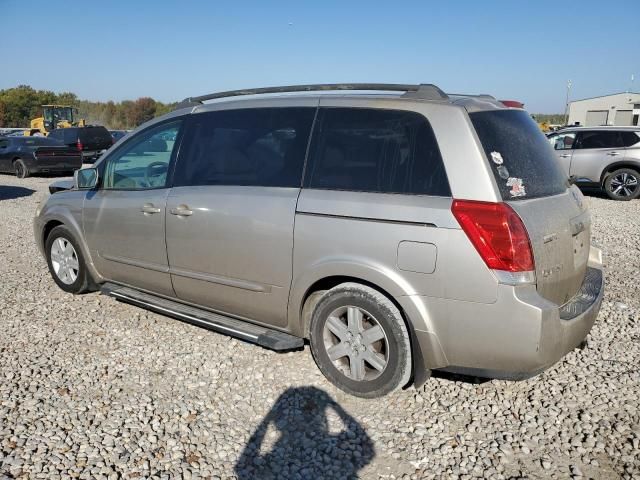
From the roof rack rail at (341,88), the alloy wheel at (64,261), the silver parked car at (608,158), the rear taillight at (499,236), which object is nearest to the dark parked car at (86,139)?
the silver parked car at (608,158)

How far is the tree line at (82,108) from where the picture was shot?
63.2 metres

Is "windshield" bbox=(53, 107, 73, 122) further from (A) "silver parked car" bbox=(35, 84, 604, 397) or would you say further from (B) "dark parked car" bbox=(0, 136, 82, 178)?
(A) "silver parked car" bbox=(35, 84, 604, 397)

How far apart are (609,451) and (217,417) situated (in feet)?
7.18

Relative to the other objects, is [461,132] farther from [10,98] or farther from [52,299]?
[10,98]

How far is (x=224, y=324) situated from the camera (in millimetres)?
3898

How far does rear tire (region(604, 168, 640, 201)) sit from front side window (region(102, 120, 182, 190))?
1219cm

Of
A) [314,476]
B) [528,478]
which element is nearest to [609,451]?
[528,478]

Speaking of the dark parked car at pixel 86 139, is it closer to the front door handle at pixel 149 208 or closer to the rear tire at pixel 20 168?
the rear tire at pixel 20 168

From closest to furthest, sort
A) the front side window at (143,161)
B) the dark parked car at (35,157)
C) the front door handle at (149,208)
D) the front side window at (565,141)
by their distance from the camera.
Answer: the front door handle at (149,208), the front side window at (143,161), the front side window at (565,141), the dark parked car at (35,157)

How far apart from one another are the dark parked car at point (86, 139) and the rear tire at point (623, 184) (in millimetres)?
17953

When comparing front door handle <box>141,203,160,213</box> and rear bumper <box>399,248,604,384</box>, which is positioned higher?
A: front door handle <box>141,203,160,213</box>

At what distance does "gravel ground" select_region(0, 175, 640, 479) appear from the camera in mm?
2766

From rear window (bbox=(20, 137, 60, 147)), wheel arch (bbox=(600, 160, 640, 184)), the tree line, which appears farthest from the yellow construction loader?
wheel arch (bbox=(600, 160, 640, 184))

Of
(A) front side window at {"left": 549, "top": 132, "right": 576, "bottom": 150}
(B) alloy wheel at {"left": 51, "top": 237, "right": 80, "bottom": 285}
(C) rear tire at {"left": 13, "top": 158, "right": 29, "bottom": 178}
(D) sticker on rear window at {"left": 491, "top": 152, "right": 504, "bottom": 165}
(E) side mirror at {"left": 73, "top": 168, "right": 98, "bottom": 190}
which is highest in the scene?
(A) front side window at {"left": 549, "top": 132, "right": 576, "bottom": 150}
